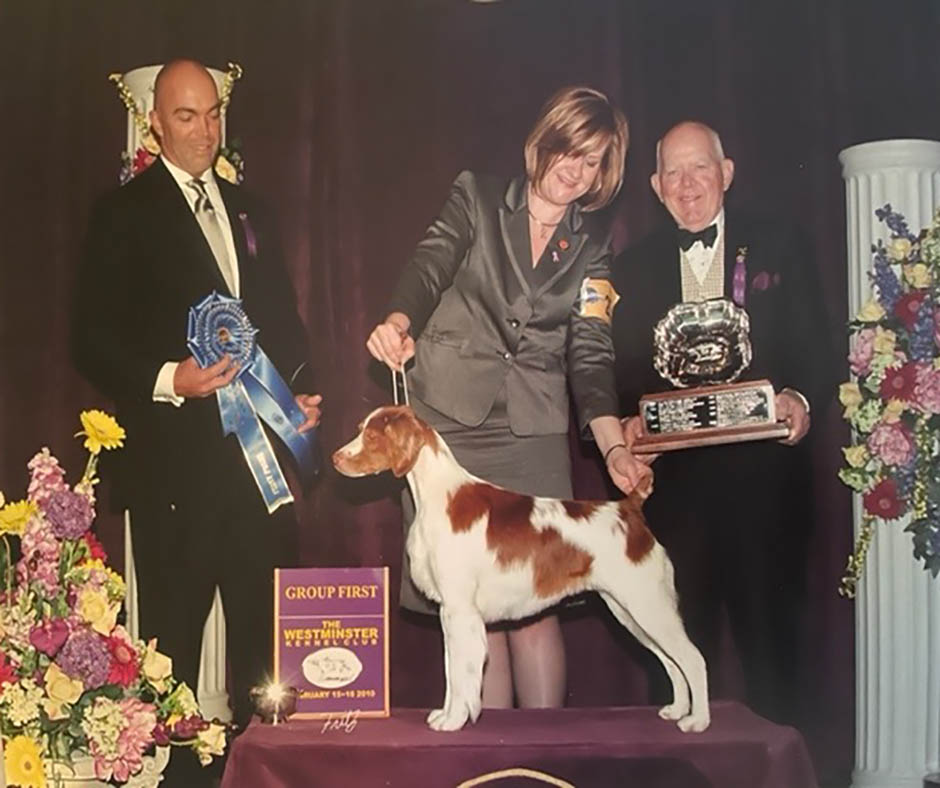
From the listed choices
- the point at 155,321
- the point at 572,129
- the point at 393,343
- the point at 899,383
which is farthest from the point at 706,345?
the point at 155,321

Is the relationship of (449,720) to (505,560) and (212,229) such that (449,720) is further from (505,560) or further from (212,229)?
(212,229)

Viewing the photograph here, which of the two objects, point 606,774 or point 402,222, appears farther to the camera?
point 402,222

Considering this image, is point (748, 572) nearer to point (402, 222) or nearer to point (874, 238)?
point (874, 238)

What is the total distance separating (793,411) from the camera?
2.71m

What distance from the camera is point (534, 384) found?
273cm

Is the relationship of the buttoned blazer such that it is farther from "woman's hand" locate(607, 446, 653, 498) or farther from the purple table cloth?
the purple table cloth

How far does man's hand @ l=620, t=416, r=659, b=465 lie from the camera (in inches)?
107

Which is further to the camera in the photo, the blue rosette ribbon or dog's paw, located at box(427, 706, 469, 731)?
the blue rosette ribbon

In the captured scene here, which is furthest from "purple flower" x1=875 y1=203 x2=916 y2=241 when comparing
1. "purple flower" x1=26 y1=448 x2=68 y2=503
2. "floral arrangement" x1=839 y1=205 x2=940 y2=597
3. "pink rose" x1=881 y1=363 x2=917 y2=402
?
"purple flower" x1=26 y1=448 x2=68 y2=503

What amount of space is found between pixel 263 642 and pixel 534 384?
2.56ft

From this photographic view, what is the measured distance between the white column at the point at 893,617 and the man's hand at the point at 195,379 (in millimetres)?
1346

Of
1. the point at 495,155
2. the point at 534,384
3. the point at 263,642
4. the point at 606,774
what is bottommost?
the point at 606,774

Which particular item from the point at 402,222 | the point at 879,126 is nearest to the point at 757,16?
the point at 879,126

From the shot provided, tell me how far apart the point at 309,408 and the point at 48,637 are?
69cm
